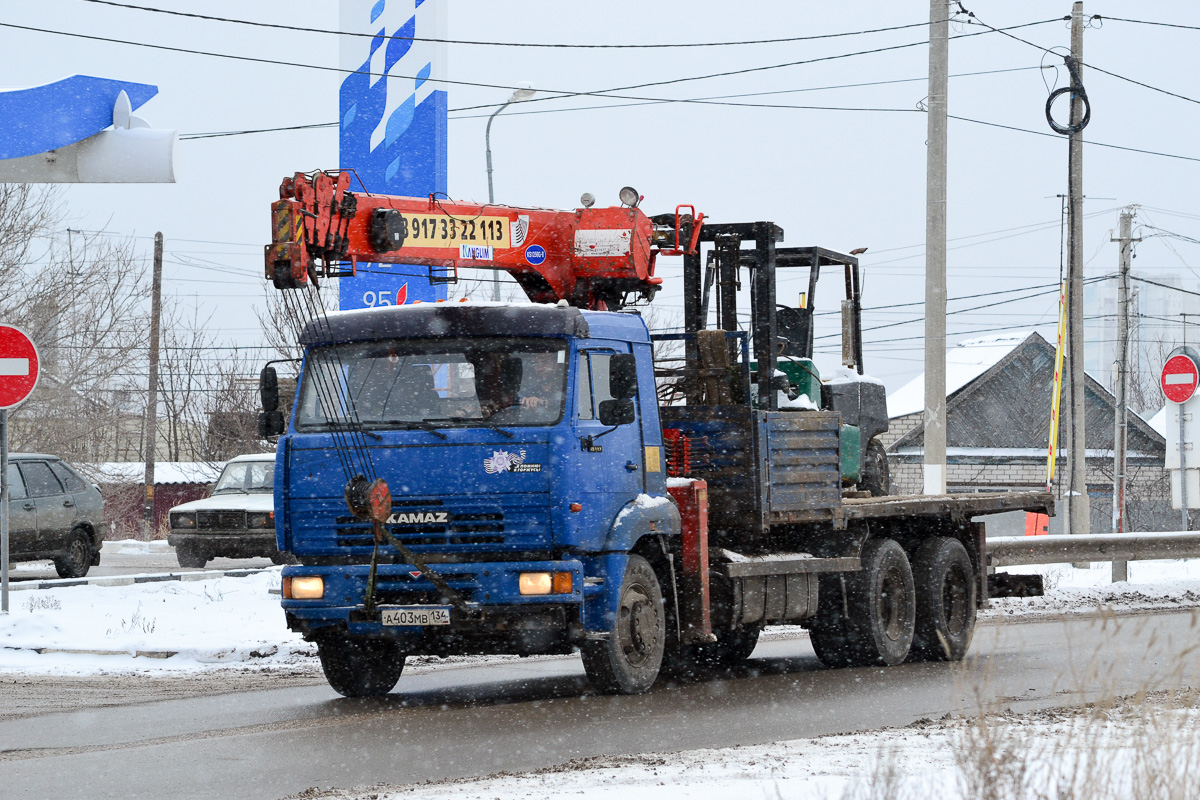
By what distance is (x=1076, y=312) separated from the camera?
25.4 metres

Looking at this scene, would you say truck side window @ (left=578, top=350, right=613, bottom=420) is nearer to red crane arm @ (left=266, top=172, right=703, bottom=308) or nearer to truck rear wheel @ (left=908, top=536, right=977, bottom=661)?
red crane arm @ (left=266, top=172, right=703, bottom=308)

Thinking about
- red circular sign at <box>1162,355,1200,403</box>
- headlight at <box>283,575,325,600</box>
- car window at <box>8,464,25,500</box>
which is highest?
red circular sign at <box>1162,355,1200,403</box>

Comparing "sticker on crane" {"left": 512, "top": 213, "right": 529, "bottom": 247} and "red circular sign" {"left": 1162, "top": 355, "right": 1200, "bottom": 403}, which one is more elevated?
"sticker on crane" {"left": 512, "top": 213, "right": 529, "bottom": 247}

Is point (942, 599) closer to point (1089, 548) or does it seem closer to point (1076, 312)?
point (1089, 548)

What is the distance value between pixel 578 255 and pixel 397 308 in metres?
2.10

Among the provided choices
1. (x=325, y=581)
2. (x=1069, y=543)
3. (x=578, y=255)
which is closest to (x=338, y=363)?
(x=325, y=581)

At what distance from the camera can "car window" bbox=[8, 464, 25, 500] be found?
2230cm

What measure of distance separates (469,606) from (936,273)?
1034cm

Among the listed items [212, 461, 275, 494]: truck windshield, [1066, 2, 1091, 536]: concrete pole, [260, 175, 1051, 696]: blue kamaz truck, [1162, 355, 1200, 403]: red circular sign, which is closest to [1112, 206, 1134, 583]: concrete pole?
[1066, 2, 1091, 536]: concrete pole

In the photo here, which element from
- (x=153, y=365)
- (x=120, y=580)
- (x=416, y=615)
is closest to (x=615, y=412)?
(x=416, y=615)

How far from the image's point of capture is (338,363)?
10.9 metres

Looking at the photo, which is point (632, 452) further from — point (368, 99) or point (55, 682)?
point (368, 99)

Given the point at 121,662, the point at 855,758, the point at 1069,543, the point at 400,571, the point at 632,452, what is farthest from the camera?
the point at 1069,543

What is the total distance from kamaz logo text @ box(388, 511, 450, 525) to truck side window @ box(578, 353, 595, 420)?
1106mm
